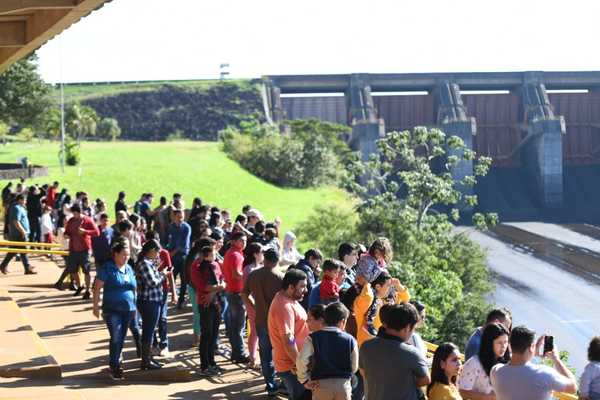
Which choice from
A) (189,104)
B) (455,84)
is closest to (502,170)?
(455,84)

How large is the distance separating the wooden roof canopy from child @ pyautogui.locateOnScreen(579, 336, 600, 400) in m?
4.84

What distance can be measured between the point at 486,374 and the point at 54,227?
51.3ft

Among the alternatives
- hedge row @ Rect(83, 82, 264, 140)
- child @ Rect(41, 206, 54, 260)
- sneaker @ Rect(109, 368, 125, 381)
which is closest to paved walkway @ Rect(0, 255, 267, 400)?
sneaker @ Rect(109, 368, 125, 381)

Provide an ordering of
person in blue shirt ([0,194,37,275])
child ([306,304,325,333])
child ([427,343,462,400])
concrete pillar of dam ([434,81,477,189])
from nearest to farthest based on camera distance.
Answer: child ([427,343,462,400]), child ([306,304,325,333]), person in blue shirt ([0,194,37,275]), concrete pillar of dam ([434,81,477,189])

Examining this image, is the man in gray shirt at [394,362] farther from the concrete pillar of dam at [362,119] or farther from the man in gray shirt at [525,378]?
the concrete pillar of dam at [362,119]

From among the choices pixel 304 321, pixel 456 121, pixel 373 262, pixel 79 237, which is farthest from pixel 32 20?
pixel 456 121

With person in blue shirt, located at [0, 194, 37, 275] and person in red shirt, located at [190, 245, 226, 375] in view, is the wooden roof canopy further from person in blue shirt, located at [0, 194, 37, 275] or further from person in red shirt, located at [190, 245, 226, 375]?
person in blue shirt, located at [0, 194, 37, 275]

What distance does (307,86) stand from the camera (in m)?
65.3

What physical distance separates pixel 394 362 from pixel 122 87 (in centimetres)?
7272

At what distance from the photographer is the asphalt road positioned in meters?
33.8

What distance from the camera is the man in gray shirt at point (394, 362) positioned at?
6.24 metres

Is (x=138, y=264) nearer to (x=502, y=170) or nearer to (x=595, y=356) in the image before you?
(x=595, y=356)

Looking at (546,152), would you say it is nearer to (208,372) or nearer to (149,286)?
(208,372)

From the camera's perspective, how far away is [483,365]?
6.72 meters
